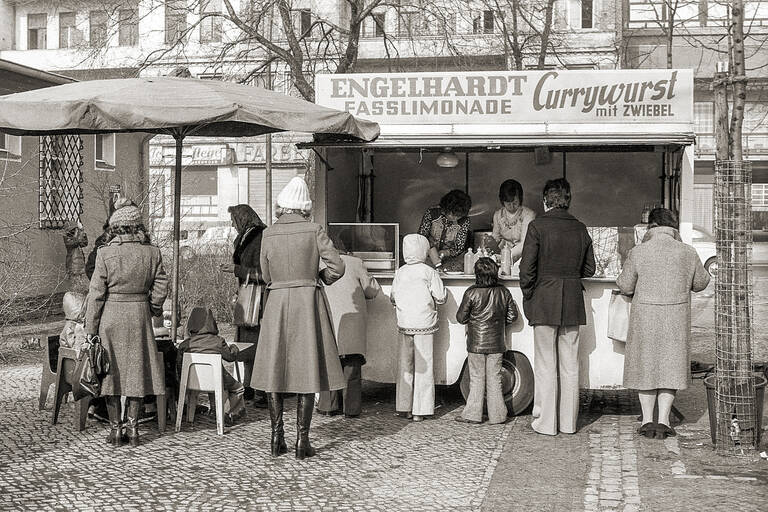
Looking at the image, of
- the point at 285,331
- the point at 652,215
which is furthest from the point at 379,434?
the point at 652,215

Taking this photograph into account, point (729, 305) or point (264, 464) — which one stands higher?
point (729, 305)

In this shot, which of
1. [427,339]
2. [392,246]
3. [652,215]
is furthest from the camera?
[392,246]

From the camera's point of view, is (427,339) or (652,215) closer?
(652,215)

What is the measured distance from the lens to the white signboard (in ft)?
28.7

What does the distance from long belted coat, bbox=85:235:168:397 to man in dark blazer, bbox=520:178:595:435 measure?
278 centimetres

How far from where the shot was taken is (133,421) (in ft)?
23.7

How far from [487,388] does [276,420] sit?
2.02m

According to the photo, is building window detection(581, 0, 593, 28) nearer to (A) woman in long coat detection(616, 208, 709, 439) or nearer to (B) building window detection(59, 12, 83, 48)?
(B) building window detection(59, 12, 83, 48)

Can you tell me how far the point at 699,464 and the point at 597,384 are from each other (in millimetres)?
1753

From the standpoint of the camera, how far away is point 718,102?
281 inches

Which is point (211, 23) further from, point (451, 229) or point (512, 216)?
point (512, 216)

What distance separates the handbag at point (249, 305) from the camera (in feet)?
28.6

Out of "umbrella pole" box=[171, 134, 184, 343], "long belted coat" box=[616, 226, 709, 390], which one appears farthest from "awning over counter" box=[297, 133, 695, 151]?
"long belted coat" box=[616, 226, 709, 390]

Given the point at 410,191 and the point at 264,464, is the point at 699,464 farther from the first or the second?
the point at 410,191
